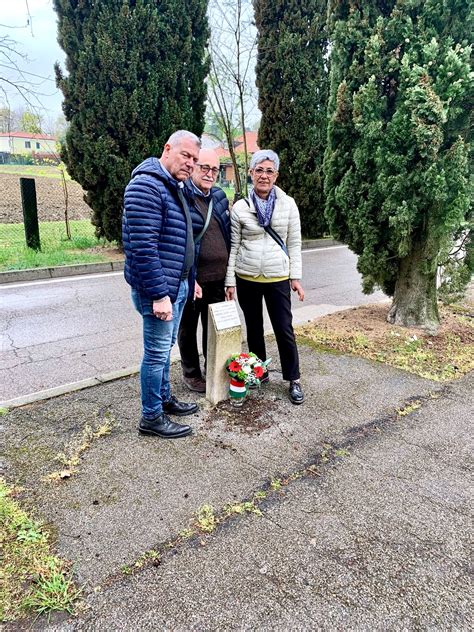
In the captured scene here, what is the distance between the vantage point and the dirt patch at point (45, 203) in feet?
52.2

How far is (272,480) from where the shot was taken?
8.47 feet

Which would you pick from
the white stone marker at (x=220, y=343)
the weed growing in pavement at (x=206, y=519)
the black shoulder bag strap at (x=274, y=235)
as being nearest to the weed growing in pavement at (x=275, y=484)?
the weed growing in pavement at (x=206, y=519)

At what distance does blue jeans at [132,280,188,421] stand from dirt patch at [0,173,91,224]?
11904 mm

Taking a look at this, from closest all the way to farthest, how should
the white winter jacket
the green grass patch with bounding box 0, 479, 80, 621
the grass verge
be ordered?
the green grass patch with bounding box 0, 479, 80, 621
the white winter jacket
the grass verge

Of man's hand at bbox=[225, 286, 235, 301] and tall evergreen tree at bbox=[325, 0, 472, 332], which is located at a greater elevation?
tall evergreen tree at bbox=[325, 0, 472, 332]

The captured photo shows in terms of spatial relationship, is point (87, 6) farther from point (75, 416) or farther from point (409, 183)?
point (75, 416)

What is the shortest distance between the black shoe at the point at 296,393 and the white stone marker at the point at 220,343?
0.52 meters

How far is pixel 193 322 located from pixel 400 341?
2401 millimetres

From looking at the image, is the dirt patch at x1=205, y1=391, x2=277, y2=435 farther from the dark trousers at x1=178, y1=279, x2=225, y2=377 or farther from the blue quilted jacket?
the blue quilted jacket

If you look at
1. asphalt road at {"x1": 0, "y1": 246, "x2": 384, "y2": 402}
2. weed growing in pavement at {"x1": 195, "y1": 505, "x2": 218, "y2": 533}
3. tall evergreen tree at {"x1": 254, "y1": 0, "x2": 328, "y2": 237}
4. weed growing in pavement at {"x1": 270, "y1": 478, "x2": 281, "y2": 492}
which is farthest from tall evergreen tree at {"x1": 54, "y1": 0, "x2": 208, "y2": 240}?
weed growing in pavement at {"x1": 195, "y1": 505, "x2": 218, "y2": 533}

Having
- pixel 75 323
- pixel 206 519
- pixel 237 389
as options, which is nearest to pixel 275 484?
pixel 206 519

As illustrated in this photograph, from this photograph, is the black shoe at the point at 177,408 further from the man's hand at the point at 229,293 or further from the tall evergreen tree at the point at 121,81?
the tall evergreen tree at the point at 121,81

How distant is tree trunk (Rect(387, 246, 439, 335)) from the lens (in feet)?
16.6

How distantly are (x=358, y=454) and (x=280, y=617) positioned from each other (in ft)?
4.25
